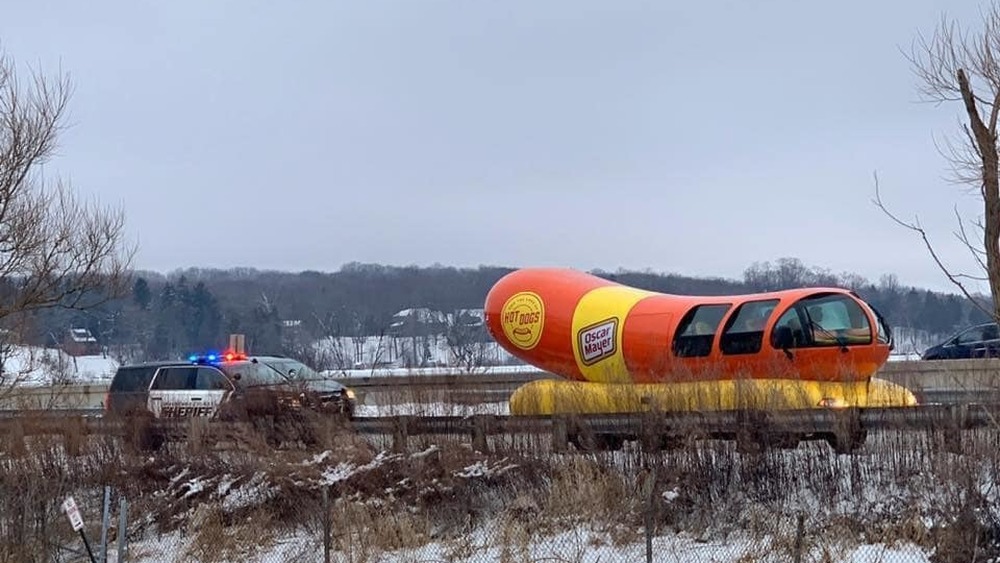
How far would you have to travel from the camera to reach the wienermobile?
12.9m

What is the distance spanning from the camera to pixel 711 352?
567 inches

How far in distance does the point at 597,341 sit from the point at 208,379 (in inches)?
285

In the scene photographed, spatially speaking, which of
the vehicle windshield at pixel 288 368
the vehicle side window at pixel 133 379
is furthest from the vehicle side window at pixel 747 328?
the vehicle side window at pixel 133 379

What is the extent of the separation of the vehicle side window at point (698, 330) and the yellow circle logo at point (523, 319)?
266 centimetres

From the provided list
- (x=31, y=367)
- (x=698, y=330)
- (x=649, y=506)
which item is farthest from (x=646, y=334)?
(x=31, y=367)

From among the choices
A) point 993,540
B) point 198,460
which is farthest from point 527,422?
point 993,540

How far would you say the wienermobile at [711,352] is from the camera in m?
12.9

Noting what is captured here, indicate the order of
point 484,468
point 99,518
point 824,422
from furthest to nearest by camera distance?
point 99,518
point 484,468
point 824,422

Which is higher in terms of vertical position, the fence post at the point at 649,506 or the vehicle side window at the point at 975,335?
the vehicle side window at the point at 975,335

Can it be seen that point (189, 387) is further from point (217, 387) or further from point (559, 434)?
point (559, 434)

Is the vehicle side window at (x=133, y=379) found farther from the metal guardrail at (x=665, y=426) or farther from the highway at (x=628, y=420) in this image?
the metal guardrail at (x=665, y=426)

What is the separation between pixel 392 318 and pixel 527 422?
246ft

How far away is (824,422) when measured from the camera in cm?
1172

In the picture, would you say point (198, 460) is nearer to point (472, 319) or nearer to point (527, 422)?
point (527, 422)
